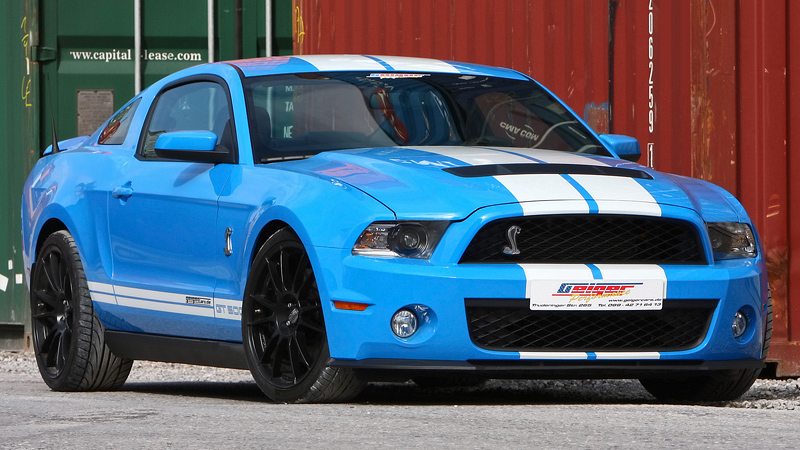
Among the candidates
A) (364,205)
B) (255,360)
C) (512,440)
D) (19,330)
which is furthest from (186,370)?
(512,440)

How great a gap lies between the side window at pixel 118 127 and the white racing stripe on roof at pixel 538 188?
2551 millimetres

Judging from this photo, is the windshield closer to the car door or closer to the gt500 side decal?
the car door

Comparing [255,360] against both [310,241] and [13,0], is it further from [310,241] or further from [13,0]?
[13,0]

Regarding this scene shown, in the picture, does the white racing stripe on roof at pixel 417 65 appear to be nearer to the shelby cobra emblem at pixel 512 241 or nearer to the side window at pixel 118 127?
the side window at pixel 118 127

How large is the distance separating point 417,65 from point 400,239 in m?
1.80

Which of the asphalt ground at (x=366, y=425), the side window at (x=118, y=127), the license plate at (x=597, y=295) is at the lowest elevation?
the asphalt ground at (x=366, y=425)

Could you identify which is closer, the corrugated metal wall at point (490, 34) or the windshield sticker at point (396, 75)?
the windshield sticker at point (396, 75)

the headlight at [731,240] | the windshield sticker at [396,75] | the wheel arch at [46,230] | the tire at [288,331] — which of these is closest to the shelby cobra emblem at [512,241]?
the tire at [288,331]

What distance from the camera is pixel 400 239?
192 inches

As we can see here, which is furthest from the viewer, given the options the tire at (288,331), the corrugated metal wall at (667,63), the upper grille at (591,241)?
the corrugated metal wall at (667,63)

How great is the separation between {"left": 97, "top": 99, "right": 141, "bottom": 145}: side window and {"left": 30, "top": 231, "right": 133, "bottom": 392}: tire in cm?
53

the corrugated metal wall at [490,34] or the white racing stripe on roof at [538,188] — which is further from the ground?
the corrugated metal wall at [490,34]

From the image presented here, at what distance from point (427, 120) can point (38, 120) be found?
5.20 m

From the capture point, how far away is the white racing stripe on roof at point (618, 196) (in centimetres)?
500
